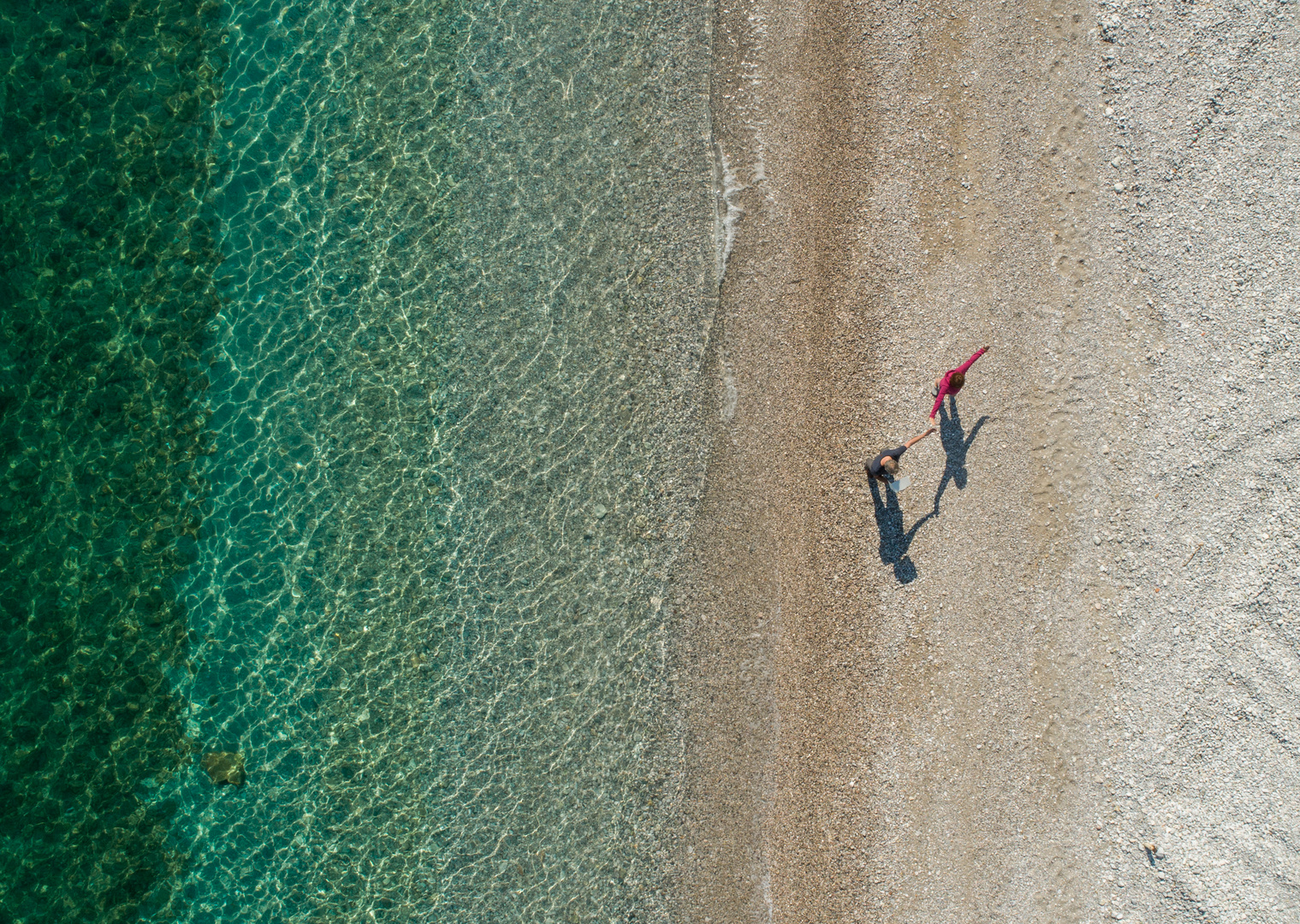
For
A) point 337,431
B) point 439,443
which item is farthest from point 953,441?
point 337,431

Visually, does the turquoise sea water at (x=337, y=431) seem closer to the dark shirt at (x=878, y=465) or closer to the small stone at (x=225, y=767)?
the small stone at (x=225, y=767)

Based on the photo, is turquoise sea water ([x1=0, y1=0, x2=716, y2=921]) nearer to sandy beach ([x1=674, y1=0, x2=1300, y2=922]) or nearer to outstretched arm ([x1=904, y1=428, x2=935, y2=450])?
sandy beach ([x1=674, y1=0, x2=1300, y2=922])

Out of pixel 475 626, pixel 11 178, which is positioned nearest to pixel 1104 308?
pixel 475 626

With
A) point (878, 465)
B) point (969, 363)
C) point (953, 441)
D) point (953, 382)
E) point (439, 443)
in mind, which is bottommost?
point (439, 443)

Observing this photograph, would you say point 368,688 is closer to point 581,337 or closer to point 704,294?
point 581,337

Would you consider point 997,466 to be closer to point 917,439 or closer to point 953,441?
point 953,441

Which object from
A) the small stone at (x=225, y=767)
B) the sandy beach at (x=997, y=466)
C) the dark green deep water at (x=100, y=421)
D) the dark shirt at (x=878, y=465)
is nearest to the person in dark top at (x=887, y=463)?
the dark shirt at (x=878, y=465)
